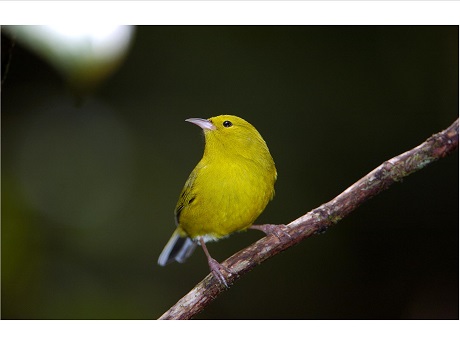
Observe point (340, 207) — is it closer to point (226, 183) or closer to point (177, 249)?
point (226, 183)

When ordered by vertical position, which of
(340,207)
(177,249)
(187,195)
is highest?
(187,195)

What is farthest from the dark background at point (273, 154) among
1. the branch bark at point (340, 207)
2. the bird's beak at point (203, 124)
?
the branch bark at point (340, 207)

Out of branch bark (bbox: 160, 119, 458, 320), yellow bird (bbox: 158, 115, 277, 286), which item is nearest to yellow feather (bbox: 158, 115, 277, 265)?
yellow bird (bbox: 158, 115, 277, 286)

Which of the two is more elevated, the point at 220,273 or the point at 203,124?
the point at 203,124

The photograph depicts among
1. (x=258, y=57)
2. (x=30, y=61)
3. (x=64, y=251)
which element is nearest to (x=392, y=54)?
(x=258, y=57)

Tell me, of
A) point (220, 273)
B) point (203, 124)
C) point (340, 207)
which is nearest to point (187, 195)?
point (203, 124)

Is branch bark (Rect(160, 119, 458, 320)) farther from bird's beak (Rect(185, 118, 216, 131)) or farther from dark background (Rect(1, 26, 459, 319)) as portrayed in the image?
bird's beak (Rect(185, 118, 216, 131))

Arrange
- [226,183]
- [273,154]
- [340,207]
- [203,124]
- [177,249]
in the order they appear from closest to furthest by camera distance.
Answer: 1. [340,207]
2. [226,183]
3. [203,124]
4. [273,154]
5. [177,249]
